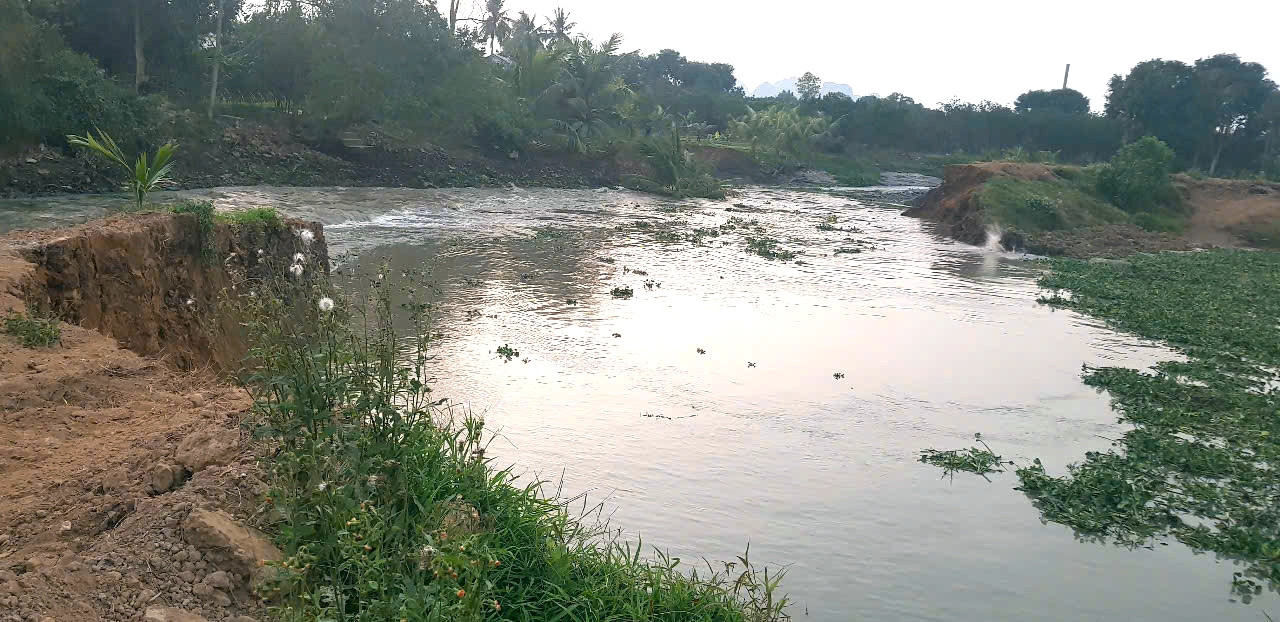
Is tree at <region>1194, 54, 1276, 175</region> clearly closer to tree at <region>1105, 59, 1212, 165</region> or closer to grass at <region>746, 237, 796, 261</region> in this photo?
tree at <region>1105, 59, 1212, 165</region>

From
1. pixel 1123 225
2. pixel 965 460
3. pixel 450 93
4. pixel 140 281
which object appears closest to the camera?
pixel 965 460

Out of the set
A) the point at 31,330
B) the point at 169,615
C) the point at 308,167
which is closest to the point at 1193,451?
the point at 169,615

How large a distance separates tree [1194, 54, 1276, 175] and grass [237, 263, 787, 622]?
52.8 metres

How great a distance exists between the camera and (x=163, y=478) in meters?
4.12

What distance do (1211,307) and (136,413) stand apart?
1623 centimetres

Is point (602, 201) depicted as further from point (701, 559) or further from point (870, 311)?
point (701, 559)

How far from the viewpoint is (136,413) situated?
16.5 feet

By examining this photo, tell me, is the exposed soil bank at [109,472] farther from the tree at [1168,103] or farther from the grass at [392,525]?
the tree at [1168,103]

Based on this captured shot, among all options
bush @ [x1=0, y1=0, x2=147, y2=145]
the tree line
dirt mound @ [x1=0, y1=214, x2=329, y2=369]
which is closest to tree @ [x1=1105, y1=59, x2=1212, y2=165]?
the tree line

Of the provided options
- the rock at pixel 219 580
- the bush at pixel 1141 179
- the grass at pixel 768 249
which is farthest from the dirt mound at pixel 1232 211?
the rock at pixel 219 580

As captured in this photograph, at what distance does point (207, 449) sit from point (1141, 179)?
106 ft

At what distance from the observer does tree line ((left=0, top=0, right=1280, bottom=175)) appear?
21.9m

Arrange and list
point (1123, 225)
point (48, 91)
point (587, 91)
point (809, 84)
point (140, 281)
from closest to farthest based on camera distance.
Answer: point (140, 281) < point (48, 91) < point (1123, 225) < point (587, 91) < point (809, 84)

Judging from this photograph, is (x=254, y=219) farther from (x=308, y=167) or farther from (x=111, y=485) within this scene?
(x=308, y=167)
